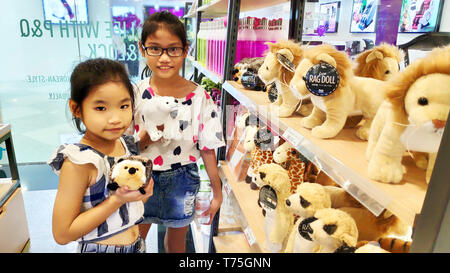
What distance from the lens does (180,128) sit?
139 centimetres

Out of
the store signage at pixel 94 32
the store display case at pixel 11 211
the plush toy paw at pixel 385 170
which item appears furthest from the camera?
the store signage at pixel 94 32

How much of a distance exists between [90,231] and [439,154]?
96cm

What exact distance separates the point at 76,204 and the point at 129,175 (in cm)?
18

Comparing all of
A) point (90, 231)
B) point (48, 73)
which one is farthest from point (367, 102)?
point (48, 73)

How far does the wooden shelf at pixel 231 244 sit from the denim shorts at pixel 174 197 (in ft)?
0.82

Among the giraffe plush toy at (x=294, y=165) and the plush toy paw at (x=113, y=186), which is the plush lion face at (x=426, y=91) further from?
the plush toy paw at (x=113, y=186)

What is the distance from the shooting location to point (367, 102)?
843 millimetres

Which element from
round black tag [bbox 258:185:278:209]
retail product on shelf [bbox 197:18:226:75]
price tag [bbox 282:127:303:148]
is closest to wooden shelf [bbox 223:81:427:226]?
price tag [bbox 282:127:303:148]

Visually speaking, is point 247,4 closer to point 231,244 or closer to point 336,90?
point 336,90

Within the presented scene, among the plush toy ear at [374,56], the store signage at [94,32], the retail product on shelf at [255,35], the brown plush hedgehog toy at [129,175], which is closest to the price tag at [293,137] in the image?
the plush toy ear at [374,56]

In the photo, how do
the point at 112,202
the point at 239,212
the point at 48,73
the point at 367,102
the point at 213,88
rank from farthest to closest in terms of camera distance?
the point at 48,73 < the point at 213,88 < the point at 239,212 < the point at 112,202 < the point at 367,102

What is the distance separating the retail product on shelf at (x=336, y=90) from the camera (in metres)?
0.81
